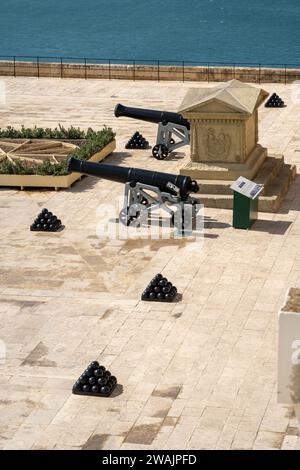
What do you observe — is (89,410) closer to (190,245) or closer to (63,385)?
(63,385)

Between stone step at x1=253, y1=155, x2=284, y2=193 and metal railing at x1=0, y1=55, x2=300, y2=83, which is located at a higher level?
metal railing at x1=0, y1=55, x2=300, y2=83

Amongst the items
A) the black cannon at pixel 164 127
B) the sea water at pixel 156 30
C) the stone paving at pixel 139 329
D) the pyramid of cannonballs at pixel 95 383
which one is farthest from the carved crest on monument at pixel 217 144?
the sea water at pixel 156 30

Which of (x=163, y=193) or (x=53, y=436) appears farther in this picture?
(x=163, y=193)

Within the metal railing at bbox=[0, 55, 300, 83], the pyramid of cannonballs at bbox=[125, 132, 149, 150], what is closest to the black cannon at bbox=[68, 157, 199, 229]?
the pyramid of cannonballs at bbox=[125, 132, 149, 150]

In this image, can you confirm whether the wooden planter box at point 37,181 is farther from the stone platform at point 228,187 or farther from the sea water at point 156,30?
the sea water at point 156,30

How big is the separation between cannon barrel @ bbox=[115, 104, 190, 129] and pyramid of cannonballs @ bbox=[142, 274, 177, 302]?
432 inches

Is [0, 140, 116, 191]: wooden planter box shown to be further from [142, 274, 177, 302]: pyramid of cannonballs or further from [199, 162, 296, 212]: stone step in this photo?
[142, 274, 177, 302]: pyramid of cannonballs

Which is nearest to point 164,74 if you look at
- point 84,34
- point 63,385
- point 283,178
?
point 283,178

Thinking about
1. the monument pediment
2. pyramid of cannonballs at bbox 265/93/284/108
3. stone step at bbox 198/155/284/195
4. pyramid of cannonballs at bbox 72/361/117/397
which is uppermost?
the monument pediment

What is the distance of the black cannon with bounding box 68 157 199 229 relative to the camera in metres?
27.1

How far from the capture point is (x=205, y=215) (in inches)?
1110

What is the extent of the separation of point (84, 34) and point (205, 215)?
→ 80573mm

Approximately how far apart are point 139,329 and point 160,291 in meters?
1.57

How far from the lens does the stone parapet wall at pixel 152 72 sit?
42688mm
